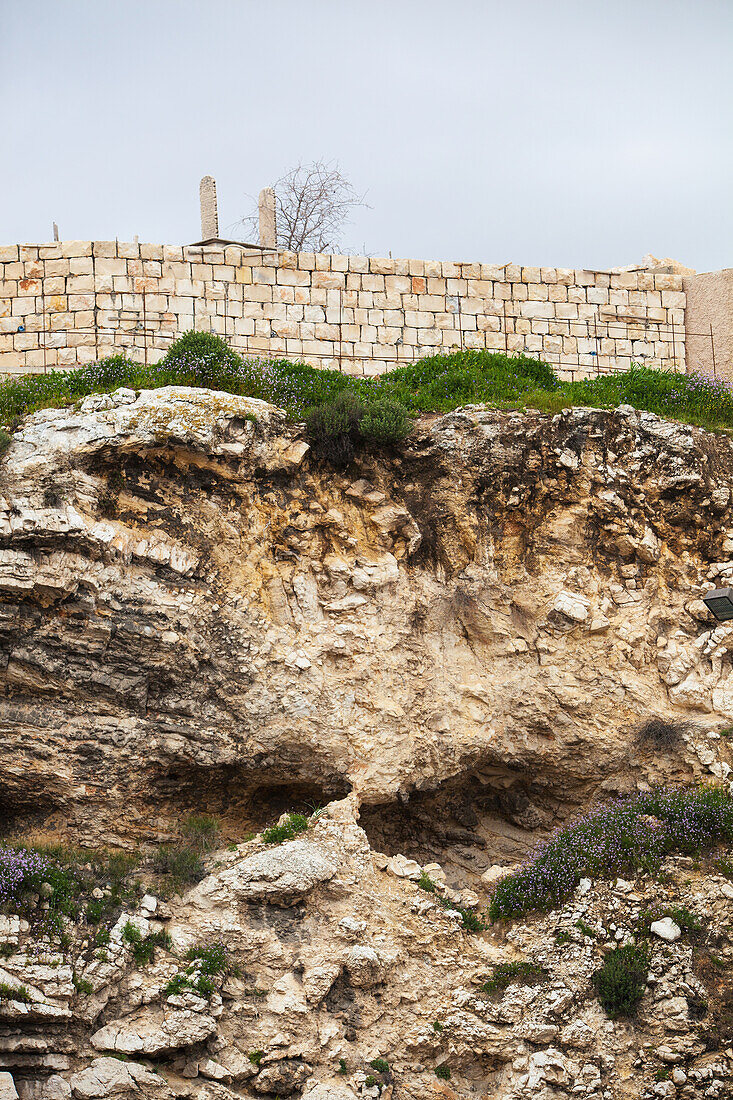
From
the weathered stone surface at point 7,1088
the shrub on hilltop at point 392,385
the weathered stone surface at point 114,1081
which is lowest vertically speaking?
the weathered stone surface at point 114,1081

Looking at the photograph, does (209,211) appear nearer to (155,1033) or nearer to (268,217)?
(268,217)

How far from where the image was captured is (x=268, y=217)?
17047 millimetres

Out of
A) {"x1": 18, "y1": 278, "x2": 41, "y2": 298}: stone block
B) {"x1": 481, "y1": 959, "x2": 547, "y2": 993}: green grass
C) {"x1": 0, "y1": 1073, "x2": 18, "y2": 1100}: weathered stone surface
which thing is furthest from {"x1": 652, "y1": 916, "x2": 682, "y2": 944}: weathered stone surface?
{"x1": 18, "y1": 278, "x2": 41, "y2": 298}: stone block

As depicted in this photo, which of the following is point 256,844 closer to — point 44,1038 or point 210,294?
Answer: point 44,1038

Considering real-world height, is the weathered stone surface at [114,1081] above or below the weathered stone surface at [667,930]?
below

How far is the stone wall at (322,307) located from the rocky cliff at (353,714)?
7.28ft

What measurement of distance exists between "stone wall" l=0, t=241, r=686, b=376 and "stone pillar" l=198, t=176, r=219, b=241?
320cm

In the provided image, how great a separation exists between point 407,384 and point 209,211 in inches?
210

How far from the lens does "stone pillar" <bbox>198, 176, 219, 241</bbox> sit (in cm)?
1686

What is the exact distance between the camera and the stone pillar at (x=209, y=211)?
16859mm

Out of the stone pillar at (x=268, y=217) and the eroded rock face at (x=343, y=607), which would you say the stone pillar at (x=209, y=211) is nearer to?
the stone pillar at (x=268, y=217)

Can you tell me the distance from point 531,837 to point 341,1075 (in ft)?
11.5

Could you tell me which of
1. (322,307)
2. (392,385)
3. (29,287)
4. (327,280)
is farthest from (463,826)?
(29,287)

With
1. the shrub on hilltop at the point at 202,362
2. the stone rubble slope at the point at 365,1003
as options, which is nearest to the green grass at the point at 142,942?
the stone rubble slope at the point at 365,1003
